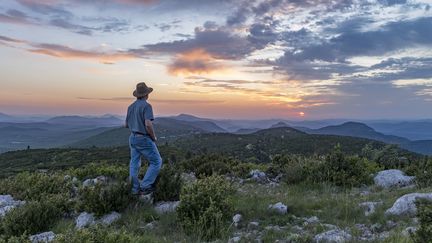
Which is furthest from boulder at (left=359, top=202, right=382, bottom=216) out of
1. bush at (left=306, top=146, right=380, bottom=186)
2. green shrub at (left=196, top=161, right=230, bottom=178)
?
green shrub at (left=196, top=161, right=230, bottom=178)

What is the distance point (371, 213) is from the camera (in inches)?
277

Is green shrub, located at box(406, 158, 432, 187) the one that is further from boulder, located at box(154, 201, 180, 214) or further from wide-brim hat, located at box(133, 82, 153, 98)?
wide-brim hat, located at box(133, 82, 153, 98)

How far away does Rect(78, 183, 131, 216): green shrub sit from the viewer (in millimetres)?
7852

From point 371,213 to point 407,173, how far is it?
17.0 ft

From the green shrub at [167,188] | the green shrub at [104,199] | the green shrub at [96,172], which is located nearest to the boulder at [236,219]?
the green shrub at [167,188]

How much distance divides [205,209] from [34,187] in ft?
17.4

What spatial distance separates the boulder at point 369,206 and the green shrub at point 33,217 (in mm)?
6186

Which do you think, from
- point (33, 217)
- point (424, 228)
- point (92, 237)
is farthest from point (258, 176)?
point (92, 237)

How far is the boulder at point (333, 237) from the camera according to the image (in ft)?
18.2

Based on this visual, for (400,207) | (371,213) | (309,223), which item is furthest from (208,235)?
(400,207)

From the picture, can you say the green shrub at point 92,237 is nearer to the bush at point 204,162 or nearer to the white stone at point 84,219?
the white stone at point 84,219

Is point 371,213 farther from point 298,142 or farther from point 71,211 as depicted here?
point 298,142

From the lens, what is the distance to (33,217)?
7281mm

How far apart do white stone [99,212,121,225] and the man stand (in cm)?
89
